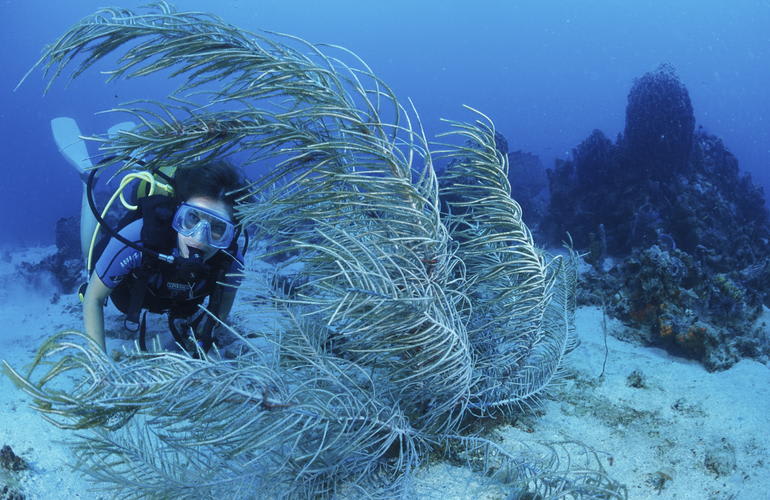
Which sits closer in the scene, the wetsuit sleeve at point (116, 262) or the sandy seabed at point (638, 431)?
the sandy seabed at point (638, 431)

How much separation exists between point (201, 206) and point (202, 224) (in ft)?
0.52

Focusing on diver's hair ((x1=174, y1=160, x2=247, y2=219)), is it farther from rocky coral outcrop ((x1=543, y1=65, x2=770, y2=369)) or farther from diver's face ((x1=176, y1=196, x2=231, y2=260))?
rocky coral outcrop ((x1=543, y1=65, x2=770, y2=369))

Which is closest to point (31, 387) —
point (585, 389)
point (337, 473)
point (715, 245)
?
point (337, 473)

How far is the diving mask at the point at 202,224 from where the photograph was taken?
12.5 feet

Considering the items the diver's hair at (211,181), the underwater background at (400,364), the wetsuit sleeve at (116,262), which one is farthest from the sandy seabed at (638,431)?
the diver's hair at (211,181)

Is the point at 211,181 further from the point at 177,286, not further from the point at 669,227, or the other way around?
the point at 669,227

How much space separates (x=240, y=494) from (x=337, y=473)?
55 centimetres

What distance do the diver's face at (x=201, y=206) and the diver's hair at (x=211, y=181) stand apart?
37 mm

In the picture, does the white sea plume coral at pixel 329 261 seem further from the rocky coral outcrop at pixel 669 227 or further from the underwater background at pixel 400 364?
the rocky coral outcrop at pixel 669 227

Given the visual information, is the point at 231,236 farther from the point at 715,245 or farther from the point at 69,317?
the point at 715,245

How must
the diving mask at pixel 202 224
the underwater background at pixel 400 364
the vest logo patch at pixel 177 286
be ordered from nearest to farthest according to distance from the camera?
1. the underwater background at pixel 400 364
2. the diving mask at pixel 202 224
3. the vest logo patch at pixel 177 286

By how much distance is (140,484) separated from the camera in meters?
2.43

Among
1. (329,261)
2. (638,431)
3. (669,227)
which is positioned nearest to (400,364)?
(329,261)

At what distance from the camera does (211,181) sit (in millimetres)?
3873
